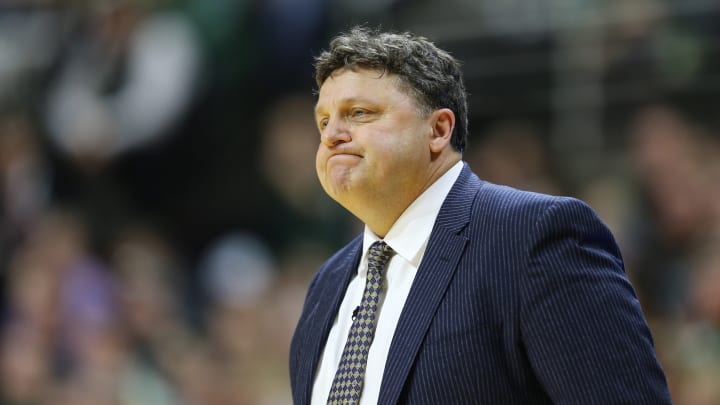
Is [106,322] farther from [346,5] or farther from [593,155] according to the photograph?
[593,155]

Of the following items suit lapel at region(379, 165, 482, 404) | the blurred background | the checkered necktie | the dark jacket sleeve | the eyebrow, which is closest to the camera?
the dark jacket sleeve

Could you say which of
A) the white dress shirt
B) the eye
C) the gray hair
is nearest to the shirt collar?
the white dress shirt

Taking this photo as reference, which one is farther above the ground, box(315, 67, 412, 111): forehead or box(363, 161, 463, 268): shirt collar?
box(315, 67, 412, 111): forehead

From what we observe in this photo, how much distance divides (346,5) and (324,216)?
1.38 metres

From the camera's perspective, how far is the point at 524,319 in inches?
74.3

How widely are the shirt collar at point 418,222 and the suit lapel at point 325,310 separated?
20 centimetres

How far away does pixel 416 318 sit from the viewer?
201 cm

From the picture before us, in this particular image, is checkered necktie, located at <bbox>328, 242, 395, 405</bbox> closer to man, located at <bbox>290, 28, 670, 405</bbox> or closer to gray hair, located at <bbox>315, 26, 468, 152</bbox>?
man, located at <bbox>290, 28, 670, 405</bbox>

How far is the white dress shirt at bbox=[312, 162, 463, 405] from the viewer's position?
209 centimetres

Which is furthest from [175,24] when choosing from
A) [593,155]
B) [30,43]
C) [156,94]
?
[593,155]

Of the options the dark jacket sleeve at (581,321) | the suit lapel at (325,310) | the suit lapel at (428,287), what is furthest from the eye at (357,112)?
the dark jacket sleeve at (581,321)

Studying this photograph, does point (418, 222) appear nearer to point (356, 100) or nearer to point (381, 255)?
point (381, 255)

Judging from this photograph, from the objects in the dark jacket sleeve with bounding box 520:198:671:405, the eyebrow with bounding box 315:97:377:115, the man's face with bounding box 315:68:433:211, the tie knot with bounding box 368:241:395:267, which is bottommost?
the dark jacket sleeve with bounding box 520:198:671:405

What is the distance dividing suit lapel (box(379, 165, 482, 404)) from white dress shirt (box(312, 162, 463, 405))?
49mm
